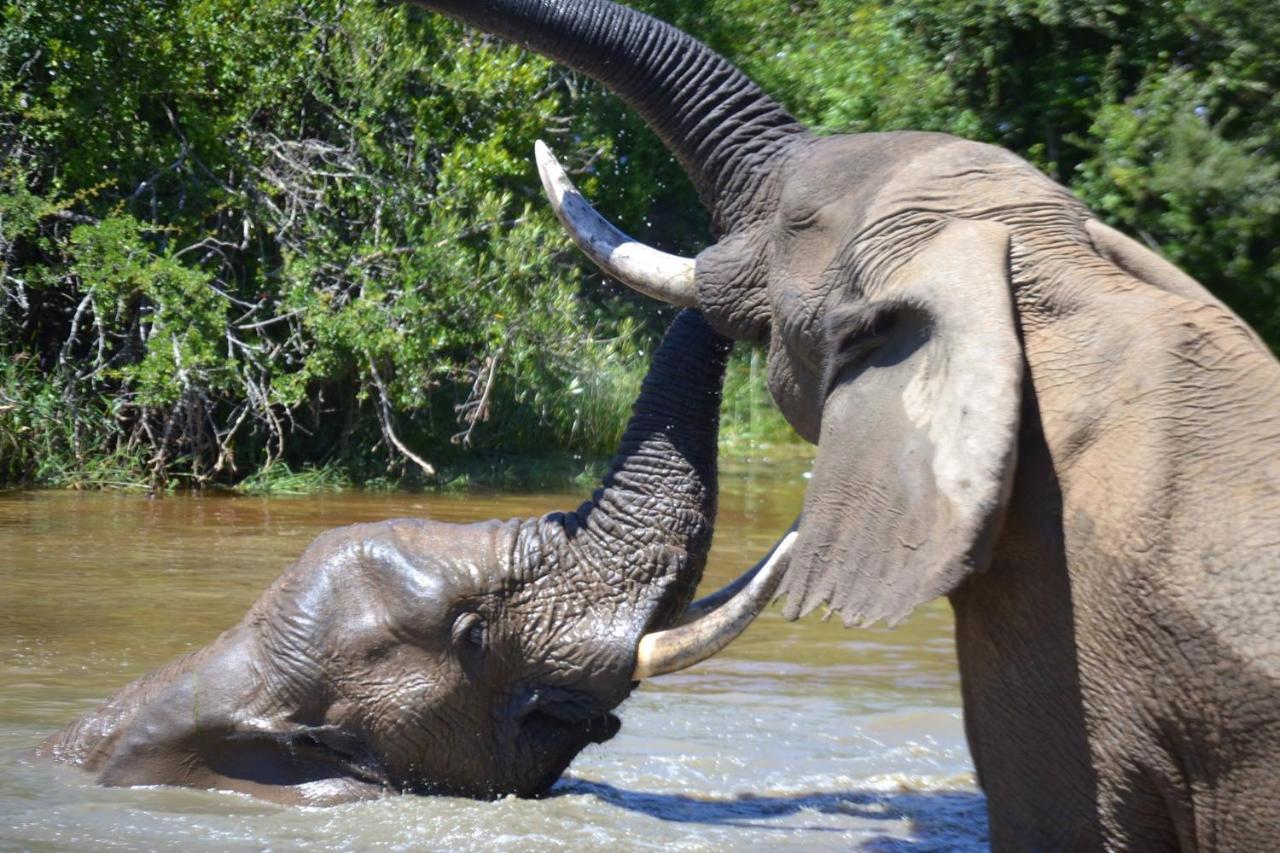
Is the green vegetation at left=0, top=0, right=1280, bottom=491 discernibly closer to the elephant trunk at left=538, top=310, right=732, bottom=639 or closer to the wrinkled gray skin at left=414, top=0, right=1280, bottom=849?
the elephant trunk at left=538, top=310, right=732, bottom=639

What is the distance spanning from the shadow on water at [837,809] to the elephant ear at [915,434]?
189 centimetres

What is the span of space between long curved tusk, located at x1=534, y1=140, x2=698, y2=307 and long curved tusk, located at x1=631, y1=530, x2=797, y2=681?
56cm

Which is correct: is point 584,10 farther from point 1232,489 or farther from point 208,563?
point 208,563

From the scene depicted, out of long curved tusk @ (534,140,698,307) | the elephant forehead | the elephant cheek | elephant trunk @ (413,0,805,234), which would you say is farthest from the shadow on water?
the elephant cheek

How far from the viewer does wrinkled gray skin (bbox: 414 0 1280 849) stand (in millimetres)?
2230

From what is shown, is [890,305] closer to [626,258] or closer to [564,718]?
[626,258]

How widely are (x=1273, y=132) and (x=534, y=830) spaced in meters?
7.05

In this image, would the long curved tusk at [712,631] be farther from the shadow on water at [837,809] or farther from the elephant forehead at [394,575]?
the shadow on water at [837,809]

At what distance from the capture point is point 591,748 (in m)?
5.20

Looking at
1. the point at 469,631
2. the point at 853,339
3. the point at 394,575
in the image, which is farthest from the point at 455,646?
the point at 853,339

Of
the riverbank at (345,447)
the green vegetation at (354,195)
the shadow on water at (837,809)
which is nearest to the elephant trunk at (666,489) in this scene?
the shadow on water at (837,809)

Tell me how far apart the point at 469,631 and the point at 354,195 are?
327 inches

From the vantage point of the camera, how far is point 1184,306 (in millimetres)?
2451

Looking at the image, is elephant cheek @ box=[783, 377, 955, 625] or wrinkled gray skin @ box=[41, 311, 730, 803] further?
wrinkled gray skin @ box=[41, 311, 730, 803]
